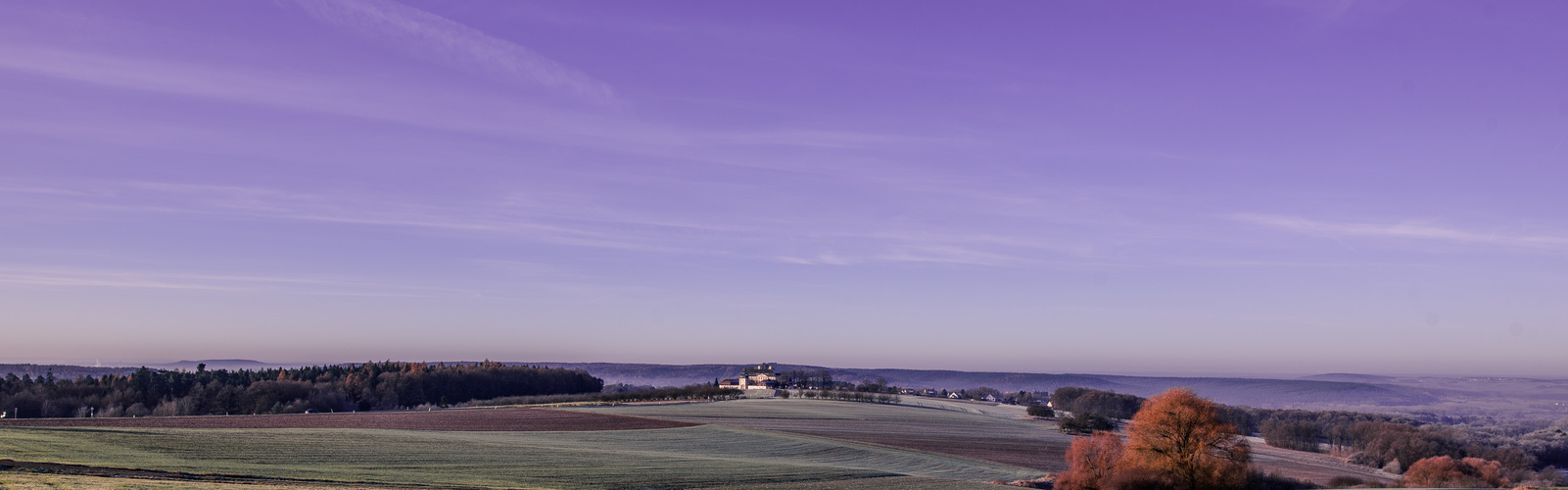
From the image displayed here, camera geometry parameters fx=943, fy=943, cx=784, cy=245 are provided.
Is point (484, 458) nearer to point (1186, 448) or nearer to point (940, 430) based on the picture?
point (1186, 448)

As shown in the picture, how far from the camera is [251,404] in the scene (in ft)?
361

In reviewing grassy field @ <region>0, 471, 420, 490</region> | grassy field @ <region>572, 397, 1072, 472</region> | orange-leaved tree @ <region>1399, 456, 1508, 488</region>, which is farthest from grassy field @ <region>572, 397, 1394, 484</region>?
grassy field @ <region>0, 471, 420, 490</region>

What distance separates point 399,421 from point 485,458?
104 feet

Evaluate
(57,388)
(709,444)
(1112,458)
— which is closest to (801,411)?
(709,444)

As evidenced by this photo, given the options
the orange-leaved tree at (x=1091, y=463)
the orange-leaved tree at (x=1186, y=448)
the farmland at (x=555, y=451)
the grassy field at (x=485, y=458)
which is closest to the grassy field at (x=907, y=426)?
the farmland at (x=555, y=451)

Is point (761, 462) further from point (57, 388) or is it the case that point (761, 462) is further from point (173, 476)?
point (57, 388)

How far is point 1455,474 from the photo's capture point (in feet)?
224

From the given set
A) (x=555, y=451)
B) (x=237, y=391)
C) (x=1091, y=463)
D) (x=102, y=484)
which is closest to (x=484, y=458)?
(x=555, y=451)

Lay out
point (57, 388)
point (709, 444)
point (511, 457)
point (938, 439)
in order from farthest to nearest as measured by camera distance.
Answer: point (57, 388) → point (938, 439) → point (709, 444) → point (511, 457)

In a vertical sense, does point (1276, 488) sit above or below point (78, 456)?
below

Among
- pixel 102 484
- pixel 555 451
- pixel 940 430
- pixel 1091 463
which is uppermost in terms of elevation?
pixel 102 484

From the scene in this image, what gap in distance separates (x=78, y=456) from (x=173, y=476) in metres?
7.58

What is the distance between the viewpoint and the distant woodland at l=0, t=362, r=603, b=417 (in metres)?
102

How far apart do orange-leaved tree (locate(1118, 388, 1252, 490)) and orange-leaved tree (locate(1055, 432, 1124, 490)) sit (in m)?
0.97
